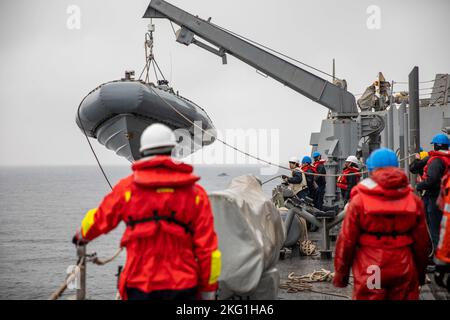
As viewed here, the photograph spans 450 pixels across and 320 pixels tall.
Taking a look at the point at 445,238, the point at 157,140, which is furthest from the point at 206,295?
the point at 445,238

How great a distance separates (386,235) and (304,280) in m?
2.65

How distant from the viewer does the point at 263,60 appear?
12.4 meters

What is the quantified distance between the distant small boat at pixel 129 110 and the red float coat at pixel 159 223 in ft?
29.4

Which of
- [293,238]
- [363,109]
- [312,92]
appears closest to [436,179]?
[293,238]

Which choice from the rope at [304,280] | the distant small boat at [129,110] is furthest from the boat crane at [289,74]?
the rope at [304,280]

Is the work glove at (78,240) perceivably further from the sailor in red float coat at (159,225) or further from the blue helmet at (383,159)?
the blue helmet at (383,159)

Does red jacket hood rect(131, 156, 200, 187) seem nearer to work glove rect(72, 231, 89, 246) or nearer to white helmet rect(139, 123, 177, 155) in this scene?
white helmet rect(139, 123, 177, 155)

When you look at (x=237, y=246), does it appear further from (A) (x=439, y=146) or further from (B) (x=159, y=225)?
(A) (x=439, y=146)

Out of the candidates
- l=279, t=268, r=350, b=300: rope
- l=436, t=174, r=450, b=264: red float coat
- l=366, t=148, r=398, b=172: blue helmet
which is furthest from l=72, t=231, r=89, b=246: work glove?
l=279, t=268, r=350, b=300: rope

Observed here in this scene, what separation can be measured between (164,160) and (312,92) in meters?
9.53

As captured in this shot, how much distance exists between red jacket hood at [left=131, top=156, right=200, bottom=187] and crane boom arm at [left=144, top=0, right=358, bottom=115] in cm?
934

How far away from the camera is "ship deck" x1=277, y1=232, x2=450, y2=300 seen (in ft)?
16.2
